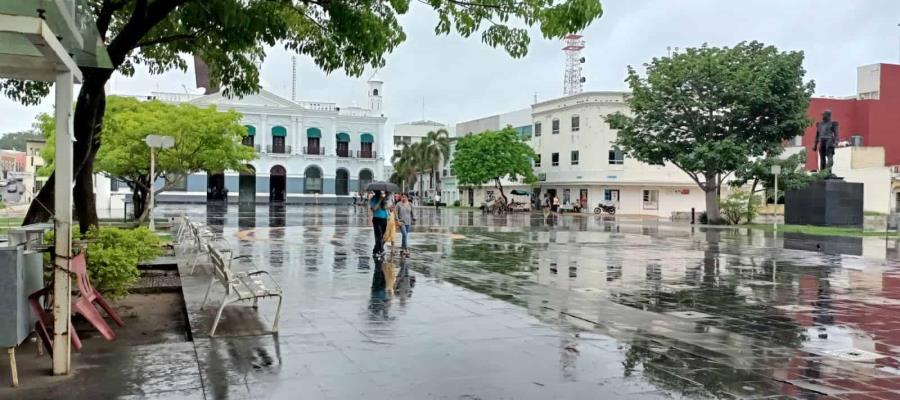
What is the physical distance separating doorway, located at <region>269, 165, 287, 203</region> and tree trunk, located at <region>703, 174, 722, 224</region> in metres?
44.3

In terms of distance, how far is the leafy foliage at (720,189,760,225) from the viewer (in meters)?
36.1

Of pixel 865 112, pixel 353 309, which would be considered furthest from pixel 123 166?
pixel 865 112

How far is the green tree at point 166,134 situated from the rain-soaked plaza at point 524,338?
36.2 feet

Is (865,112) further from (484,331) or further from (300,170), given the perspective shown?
(484,331)

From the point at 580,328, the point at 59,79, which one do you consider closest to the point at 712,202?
the point at 580,328

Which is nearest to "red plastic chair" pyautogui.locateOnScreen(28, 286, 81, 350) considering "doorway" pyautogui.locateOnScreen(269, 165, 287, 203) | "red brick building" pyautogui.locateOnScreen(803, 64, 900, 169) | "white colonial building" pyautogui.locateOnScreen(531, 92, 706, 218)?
"white colonial building" pyautogui.locateOnScreen(531, 92, 706, 218)

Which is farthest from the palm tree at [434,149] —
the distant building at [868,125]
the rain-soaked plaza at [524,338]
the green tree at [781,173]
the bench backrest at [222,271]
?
the bench backrest at [222,271]

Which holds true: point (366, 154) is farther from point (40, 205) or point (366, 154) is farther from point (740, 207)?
point (40, 205)

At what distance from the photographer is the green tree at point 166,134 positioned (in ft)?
74.3

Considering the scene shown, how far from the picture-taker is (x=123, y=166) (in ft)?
76.7

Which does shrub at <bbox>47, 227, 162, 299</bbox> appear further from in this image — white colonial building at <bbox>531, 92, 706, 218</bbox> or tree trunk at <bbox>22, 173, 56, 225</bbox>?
white colonial building at <bbox>531, 92, 706, 218</bbox>

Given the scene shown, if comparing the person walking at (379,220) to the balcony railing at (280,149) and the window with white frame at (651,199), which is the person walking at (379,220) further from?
the balcony railing at (280,149)

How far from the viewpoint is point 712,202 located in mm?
37219

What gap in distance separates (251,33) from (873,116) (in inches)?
2361
